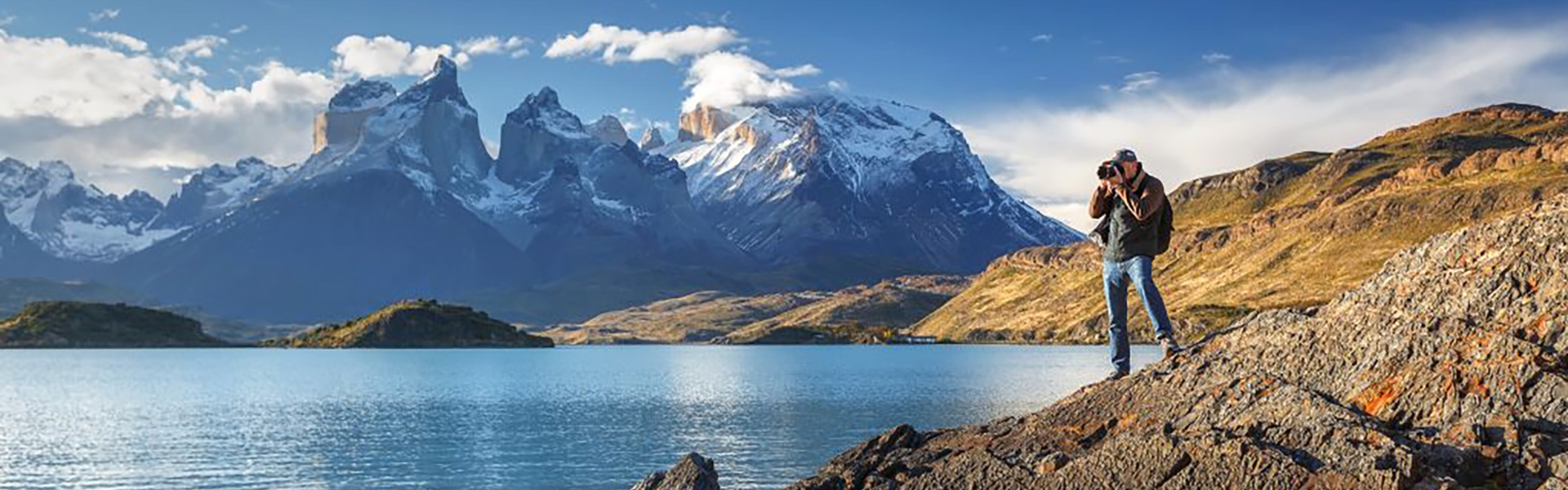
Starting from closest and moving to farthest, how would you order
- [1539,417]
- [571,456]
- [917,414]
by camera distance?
[1539,417] < [571,456] < [917,414]

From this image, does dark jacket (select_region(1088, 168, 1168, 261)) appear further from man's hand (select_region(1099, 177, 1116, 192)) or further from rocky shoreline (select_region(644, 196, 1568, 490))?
rocky shoreline (select_region(644, 196, 1568, 490))

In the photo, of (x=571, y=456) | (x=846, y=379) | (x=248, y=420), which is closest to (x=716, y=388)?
(x=846, y=379)

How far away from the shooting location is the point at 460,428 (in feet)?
334

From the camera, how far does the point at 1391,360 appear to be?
21.5 m

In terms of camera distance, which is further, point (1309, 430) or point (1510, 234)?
point (1510, 234)

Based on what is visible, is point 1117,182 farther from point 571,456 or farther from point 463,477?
point 571,456

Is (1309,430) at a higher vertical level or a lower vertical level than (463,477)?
higher

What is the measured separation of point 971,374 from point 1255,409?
537 ft

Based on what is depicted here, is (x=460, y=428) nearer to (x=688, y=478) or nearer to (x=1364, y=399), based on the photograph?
(x=688, y=478)

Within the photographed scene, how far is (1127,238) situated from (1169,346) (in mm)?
2668

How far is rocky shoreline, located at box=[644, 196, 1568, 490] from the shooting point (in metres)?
19.2

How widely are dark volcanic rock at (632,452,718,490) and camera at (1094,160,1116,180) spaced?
1176cm

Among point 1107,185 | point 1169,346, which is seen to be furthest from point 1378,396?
point 1107,185

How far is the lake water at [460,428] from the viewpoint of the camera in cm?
7175
